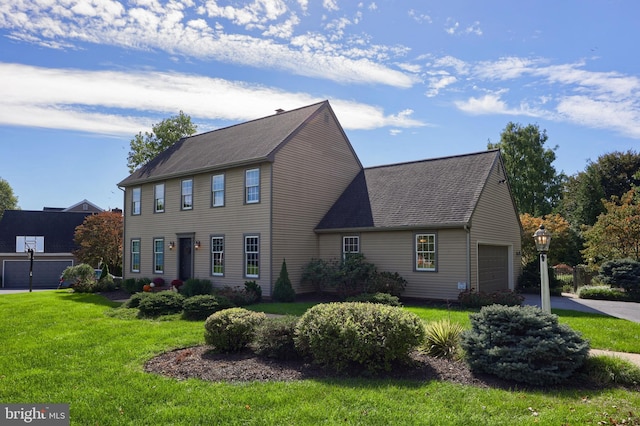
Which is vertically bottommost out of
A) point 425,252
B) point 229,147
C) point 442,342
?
point 442,342

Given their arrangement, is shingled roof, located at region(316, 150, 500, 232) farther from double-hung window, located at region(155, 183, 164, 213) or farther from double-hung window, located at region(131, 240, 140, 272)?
double-hung window, located at region(131, 240, 140, 272)

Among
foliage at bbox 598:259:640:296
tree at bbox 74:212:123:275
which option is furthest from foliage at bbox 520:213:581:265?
tree at bbox 74:212:123:275

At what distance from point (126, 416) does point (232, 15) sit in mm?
10055

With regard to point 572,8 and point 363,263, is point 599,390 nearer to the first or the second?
point 572,8

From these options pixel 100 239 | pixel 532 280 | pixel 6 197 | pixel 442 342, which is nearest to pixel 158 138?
pixel 100 239

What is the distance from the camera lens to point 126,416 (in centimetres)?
516

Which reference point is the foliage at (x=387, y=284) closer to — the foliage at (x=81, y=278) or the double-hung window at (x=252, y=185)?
the double-hung window at (x=252, y=185)

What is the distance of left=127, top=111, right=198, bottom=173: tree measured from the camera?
121ft

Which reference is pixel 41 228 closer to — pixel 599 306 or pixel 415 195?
pixel 415 195

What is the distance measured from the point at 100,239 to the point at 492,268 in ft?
77.1

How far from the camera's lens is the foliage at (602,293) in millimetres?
18031

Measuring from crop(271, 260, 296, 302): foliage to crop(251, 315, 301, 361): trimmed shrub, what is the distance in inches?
349

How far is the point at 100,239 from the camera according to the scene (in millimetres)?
29141

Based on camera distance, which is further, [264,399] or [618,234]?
[618,234]
